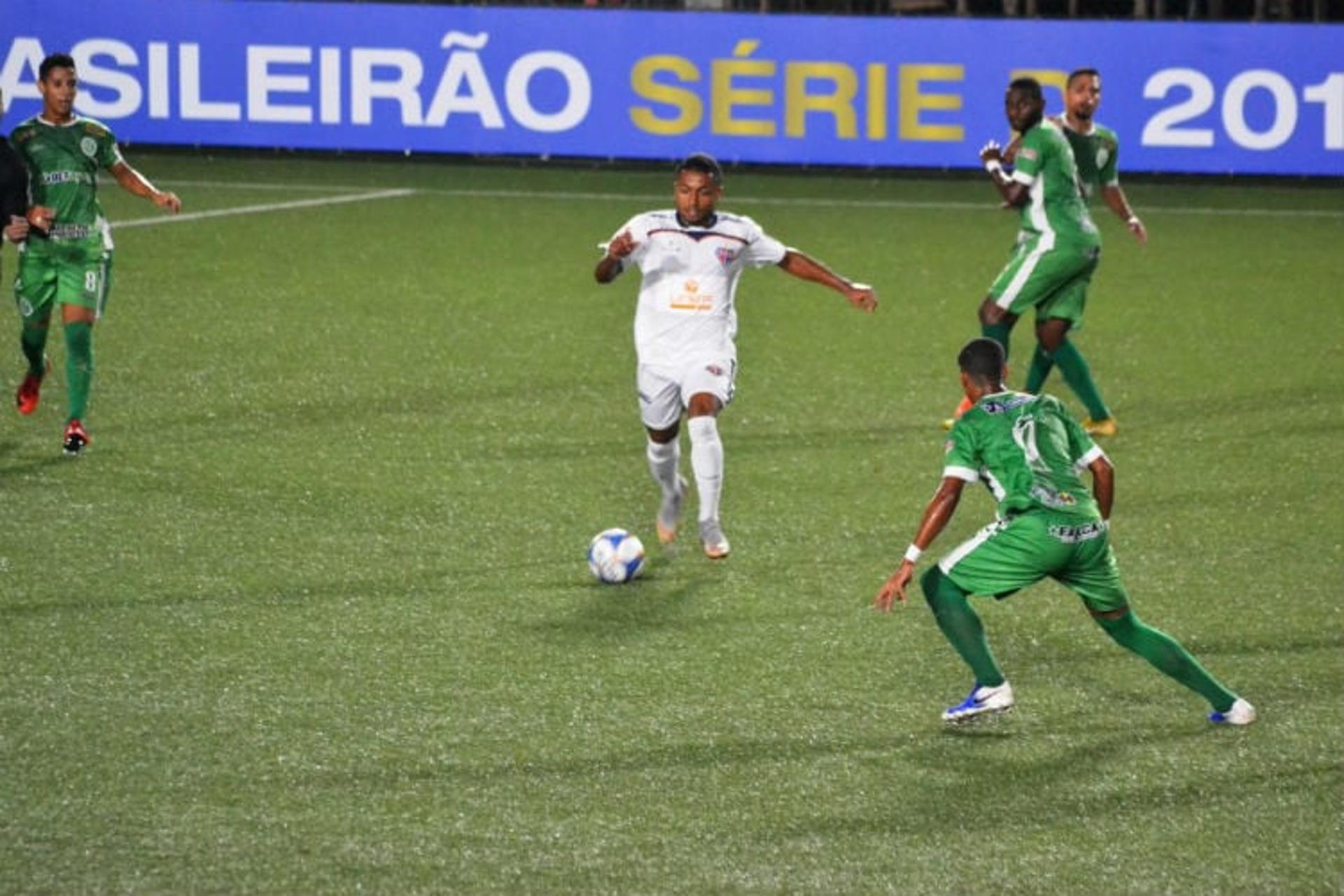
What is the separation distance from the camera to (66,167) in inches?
502

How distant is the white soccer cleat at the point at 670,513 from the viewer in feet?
35.8

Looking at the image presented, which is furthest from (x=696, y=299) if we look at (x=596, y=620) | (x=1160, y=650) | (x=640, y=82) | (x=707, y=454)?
(x=640, y=82)

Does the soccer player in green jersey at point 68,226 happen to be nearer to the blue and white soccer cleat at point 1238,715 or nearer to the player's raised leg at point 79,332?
the player's raised leg at point 79,332

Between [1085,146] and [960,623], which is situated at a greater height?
[1085,146]

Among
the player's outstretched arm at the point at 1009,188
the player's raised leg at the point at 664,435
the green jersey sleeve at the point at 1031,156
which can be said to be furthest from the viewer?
the green jersey sleeve at the point at 1031,156

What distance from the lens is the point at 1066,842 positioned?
23.5 ft

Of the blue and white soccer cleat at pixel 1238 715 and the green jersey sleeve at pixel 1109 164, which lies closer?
the blue and white soccer cleat at pixel 1238 715

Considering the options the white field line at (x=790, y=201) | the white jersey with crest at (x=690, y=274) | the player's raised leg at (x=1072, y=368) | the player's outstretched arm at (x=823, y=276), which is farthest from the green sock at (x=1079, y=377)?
the white field line at (x=790, y=201)

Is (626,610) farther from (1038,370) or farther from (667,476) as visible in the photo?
(1038,370)

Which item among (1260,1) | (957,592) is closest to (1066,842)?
(957,592)

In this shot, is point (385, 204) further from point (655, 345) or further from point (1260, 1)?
point (655, 345)

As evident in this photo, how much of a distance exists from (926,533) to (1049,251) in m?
6.01

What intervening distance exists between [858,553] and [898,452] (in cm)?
225

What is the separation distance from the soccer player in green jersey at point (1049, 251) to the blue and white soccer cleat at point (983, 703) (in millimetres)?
5526
